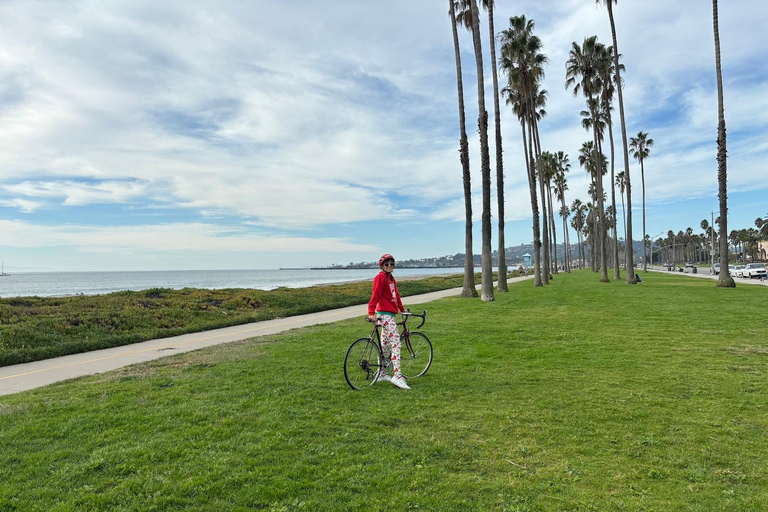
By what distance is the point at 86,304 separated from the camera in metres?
18.6

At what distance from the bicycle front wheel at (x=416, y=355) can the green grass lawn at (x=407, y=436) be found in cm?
36

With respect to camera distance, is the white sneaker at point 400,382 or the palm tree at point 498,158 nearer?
the white sneaker at point 400,382

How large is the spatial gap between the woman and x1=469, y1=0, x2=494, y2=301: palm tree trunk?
15.6 metres

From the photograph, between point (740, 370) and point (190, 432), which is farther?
point (740, 370)

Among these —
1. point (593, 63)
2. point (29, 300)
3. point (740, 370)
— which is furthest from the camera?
point (593, 63)

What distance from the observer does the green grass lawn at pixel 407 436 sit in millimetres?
3768

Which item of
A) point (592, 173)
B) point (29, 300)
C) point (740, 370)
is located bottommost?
point (740, 370)

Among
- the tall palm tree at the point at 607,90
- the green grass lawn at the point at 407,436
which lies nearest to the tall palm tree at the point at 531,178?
the tall palm tree at the point at 607,90

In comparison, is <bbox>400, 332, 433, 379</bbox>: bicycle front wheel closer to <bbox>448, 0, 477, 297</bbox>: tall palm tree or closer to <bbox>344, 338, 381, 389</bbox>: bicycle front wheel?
<bbox>344, 338, 381, 389</bbox>: bicycle front wheel

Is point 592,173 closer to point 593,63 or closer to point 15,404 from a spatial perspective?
point 593,63

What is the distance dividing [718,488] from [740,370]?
5023 mm

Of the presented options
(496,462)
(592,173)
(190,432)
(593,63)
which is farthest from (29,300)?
(592,173)

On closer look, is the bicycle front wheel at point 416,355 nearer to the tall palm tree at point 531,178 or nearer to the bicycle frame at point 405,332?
the bicycle frame at point 405,332

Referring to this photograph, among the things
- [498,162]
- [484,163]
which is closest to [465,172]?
[484,163]
